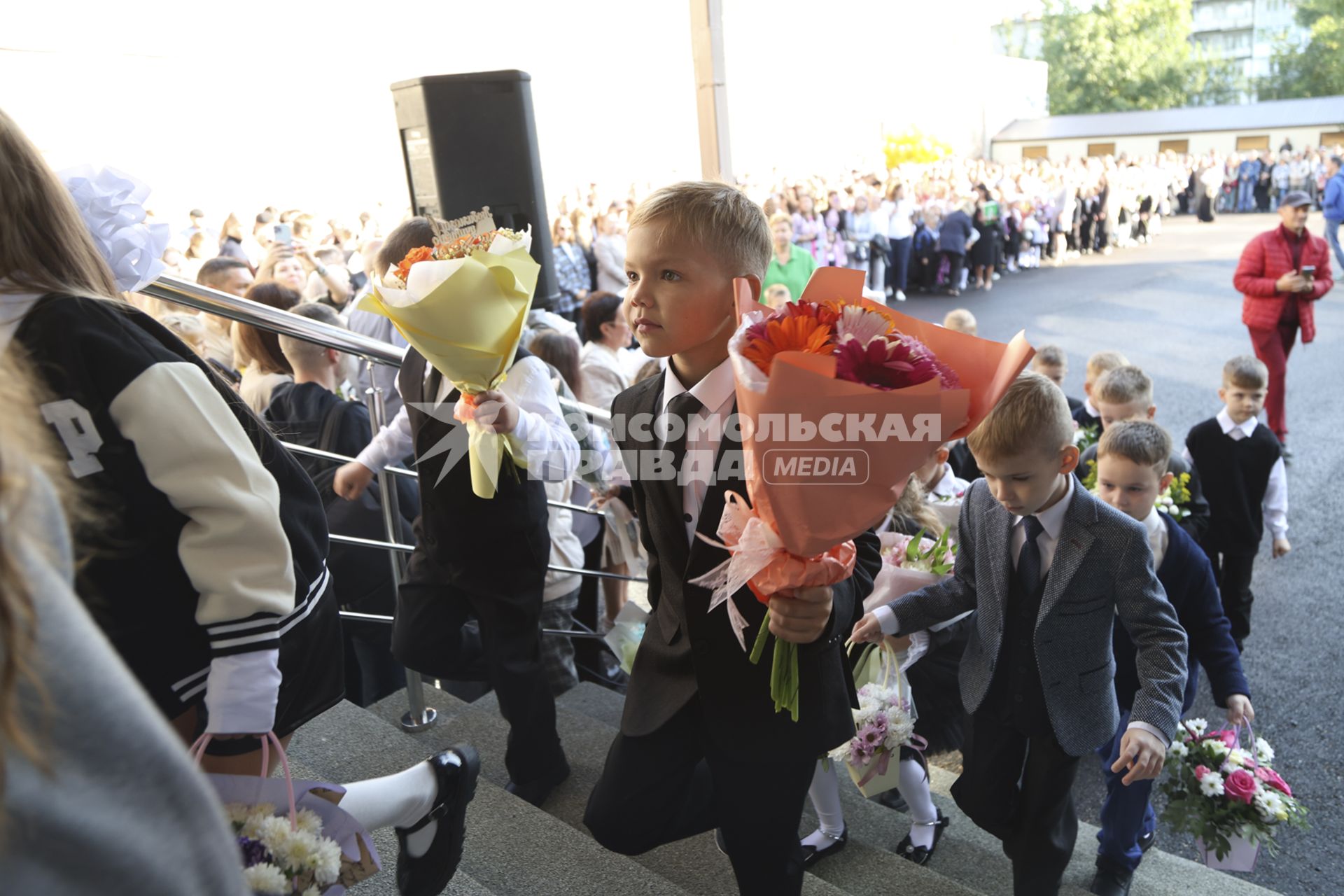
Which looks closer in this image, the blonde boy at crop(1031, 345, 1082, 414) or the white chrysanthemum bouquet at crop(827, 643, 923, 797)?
the white chrysanthemum bouquet at crop(827, 643, 923, 797)

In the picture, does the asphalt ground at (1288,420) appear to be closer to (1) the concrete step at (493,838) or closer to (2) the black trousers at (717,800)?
(2) the black trousers at (717,800)

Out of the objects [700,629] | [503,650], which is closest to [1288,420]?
[503,650]

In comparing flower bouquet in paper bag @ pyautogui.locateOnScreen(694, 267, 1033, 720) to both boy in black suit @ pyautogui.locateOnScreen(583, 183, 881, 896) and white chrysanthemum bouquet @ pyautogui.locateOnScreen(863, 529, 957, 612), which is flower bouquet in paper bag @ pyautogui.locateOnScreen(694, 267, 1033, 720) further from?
white chrysanthemum bouquet @ pyautogui.locateOnScreen(863, 529, 957, 612)

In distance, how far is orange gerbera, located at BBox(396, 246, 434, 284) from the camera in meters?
2.58

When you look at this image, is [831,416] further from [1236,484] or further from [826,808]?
[1236,484]

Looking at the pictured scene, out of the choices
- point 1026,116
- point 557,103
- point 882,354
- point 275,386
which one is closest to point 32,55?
point 557,103

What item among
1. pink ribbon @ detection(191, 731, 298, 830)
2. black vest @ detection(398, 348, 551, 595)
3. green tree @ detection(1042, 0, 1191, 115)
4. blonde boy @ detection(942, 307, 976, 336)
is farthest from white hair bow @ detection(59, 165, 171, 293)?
green tree @ detection(1042, 0, 1191, 115)

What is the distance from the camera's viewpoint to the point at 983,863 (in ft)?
9.93

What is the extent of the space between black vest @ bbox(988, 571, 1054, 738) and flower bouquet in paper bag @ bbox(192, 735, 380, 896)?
59.7 inches

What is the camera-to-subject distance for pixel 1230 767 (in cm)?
268

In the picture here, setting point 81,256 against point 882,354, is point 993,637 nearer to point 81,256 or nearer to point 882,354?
point 882,354

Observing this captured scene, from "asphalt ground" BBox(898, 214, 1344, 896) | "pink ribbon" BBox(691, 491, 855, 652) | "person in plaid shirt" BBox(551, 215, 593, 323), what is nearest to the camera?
"pink ribbon" BBox(691, 491, 855, 652)

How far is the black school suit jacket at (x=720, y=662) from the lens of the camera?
1990 millimetres

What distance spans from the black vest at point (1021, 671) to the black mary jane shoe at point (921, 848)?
0.75 m
